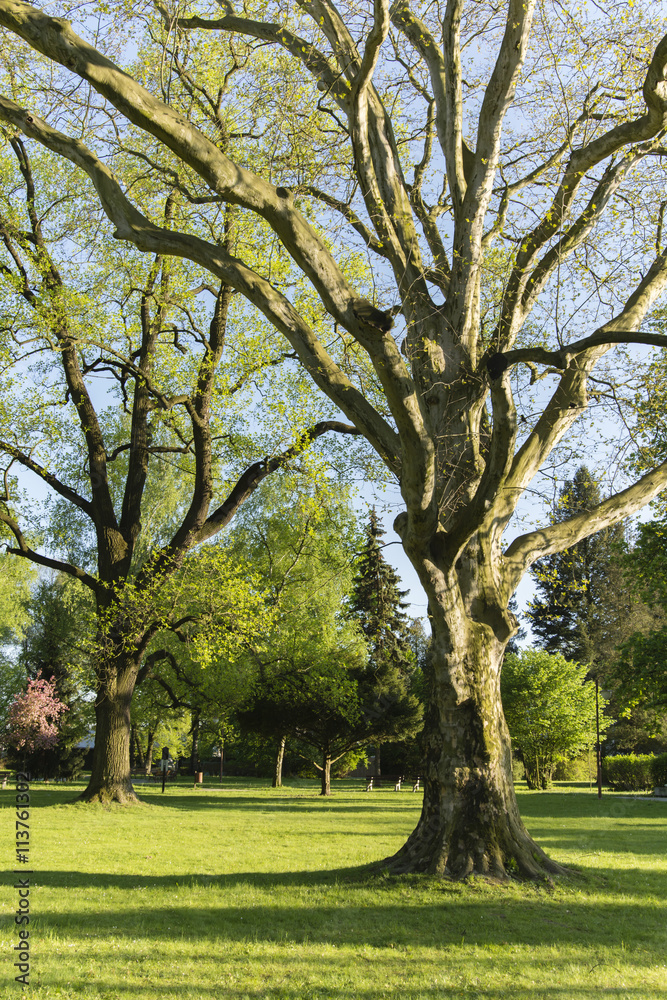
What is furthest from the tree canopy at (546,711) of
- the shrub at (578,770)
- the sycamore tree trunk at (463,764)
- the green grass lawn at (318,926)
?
the sycamore tree trunk at (463,764)

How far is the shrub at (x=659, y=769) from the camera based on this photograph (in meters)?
28.7

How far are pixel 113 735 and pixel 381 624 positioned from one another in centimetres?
971

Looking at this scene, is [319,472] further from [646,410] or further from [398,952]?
[398,952]

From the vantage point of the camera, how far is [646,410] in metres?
8.24

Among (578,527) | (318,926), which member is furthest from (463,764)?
(578,527)

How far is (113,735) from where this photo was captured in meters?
17.7

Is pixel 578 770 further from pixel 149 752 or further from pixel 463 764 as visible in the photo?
pixel 463 764

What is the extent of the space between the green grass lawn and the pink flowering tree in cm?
2071

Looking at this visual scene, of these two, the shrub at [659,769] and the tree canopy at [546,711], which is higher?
the tree canopy at [546,711]

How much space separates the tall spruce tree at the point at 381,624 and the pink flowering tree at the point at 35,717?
1387 cm

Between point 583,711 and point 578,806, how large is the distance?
Answer: 32.2 ft

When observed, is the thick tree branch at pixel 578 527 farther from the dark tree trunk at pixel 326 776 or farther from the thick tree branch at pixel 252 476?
the dark tree trunk at pixel 326 776

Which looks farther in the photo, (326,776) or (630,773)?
(630,773)

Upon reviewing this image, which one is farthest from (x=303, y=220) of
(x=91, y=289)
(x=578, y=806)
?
(x=578, y=806)
